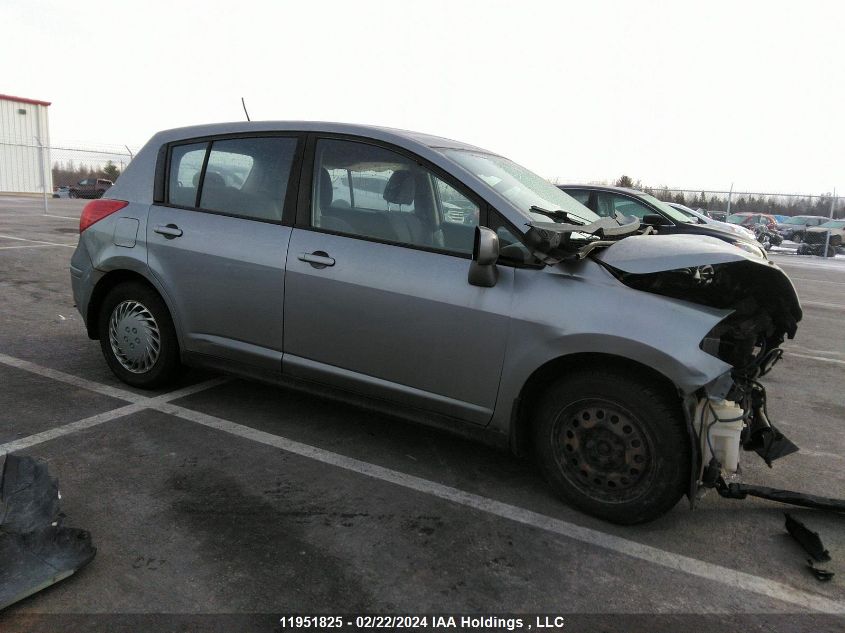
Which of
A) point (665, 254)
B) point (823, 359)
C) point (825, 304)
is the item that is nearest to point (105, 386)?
point (665, 254)

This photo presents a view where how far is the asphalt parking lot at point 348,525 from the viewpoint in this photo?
248cm

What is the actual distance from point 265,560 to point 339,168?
214 centimetres

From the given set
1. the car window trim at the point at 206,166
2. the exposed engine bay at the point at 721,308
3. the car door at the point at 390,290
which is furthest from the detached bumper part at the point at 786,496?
the car window trim at the point at 206,166

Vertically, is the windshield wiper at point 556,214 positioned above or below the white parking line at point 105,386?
above

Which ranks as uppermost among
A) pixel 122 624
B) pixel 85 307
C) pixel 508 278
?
pixel 508 278

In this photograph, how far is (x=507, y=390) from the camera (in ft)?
10.5

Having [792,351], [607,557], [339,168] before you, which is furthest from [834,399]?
[339,168]

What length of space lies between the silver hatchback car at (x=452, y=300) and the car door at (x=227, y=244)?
0.01 meters

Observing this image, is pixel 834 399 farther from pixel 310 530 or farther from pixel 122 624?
pixel 122 624

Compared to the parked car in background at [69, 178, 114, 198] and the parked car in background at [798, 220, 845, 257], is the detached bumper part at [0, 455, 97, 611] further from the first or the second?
the parked car in background at [69, 178, 114, 198]

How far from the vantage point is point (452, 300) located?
10.7 feet

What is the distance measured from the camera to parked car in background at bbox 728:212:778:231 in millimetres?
24719

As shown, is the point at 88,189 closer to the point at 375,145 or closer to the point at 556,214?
the point at 375,145

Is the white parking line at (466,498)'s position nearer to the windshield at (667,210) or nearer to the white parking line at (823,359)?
the white parking line at (823,359)
